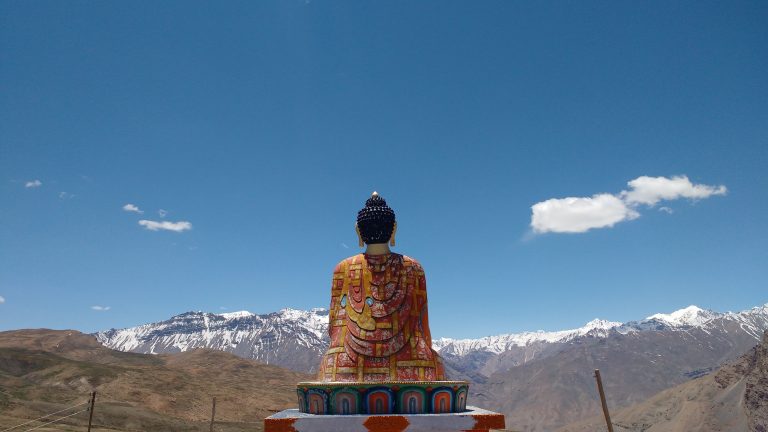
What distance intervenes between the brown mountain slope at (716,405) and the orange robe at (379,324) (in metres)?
110

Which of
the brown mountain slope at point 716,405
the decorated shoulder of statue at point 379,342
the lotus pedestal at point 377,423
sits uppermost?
the decorated shoulder of statue at point 379,342

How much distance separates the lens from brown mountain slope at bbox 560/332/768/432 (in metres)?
101

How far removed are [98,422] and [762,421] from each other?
112 m

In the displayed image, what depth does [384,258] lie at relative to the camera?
613 inches

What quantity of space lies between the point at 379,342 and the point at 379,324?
1.84ft

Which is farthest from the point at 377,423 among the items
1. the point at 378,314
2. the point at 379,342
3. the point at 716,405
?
the point at 716,405

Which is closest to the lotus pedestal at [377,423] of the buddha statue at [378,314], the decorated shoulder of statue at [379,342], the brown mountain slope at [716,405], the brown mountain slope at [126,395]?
the decorated shoulder of statue at [379,342]

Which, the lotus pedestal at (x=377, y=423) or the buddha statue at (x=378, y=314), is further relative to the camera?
the buddha statue at (x=378, y=314)

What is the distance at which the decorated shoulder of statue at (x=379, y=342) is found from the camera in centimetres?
1184

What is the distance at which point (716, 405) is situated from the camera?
112m

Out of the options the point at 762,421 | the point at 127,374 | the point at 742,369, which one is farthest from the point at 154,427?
the point at 742,369

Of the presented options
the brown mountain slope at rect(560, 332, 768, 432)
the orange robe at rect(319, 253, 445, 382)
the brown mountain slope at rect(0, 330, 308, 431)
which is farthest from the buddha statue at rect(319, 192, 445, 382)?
the brown mountain slope at rect(560, 332, 768, 432)

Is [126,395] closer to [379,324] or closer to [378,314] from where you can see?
[378,314]

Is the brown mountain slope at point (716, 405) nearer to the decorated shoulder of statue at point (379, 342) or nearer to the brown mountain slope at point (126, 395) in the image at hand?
the brown mountain slope at point (126, 395)
